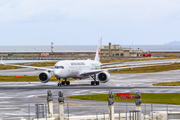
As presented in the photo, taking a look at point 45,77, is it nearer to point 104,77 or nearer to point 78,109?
point 104,77

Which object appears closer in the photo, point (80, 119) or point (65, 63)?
point (80, 119)

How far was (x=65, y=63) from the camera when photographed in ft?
237

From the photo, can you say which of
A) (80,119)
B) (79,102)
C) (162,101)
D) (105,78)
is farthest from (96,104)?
(105,78)

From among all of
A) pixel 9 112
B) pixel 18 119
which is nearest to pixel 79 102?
pixel 9 112

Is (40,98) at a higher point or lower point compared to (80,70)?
lower

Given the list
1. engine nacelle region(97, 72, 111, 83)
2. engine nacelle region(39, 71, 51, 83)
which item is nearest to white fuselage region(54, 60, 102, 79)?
engine nacelle region(39, 71, 51, 83)

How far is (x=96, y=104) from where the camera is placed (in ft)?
155

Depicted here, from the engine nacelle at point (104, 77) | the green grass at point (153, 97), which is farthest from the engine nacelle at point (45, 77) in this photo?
the green grass at point (153, 97)

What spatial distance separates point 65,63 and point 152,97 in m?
23.6

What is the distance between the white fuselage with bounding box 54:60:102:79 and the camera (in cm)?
7056

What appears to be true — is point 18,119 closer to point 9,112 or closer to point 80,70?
point 9,112

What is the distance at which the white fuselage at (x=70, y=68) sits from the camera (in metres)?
70.6

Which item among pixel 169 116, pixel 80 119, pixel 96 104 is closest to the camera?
pixel 80 119

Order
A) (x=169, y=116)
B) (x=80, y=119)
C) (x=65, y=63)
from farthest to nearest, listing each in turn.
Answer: (x=65, y=63) → (x=169, y=116) → (x=80, y=119)
